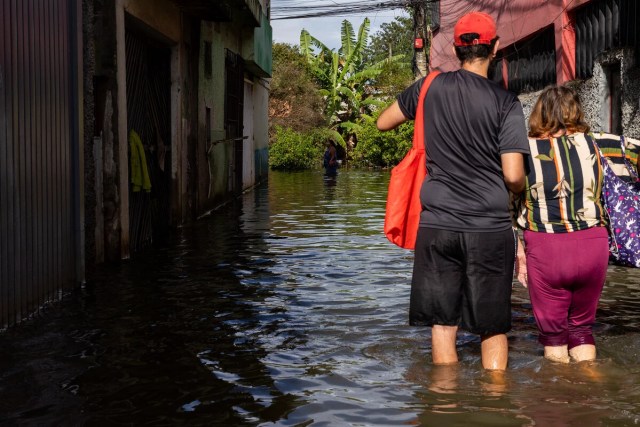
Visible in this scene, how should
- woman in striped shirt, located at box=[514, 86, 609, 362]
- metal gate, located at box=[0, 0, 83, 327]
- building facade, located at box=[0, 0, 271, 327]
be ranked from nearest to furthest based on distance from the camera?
woman in striped shirt, located at box=[514, 86, 609, 362]
metal gate, located at box=[0, 0, 83, 327]
building facade, located at box=[0, 0, 271, 327]

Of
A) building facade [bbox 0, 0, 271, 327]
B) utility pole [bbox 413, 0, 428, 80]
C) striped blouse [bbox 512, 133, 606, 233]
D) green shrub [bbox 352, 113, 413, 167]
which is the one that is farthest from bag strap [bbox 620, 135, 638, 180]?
green shrub [bbox 352, 113, 413, 167]

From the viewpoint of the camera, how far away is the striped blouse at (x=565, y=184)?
4.85 meters

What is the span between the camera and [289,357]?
5.65 meters

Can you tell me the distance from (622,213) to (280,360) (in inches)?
84.9

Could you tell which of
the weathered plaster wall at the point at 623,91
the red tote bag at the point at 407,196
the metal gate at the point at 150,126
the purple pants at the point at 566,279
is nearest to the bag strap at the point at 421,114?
the red tote bag at the point at 407,196

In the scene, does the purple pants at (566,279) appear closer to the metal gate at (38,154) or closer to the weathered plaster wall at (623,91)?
the metal gate at (38,154)

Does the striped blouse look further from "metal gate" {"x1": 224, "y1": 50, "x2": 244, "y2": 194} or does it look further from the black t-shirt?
"metal gate" {"x1": 224, "y1": 50, "x2": 244, "y2": 194}

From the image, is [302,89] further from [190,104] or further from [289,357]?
[289,357]

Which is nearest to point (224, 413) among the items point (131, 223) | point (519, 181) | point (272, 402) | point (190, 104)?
point (272, 402)

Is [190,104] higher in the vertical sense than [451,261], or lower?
higher

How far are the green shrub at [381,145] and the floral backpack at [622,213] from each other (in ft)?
103

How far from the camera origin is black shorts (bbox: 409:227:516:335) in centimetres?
454

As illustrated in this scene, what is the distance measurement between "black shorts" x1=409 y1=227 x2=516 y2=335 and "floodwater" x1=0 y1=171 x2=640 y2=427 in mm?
386

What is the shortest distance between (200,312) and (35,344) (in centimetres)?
150
